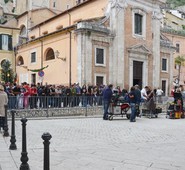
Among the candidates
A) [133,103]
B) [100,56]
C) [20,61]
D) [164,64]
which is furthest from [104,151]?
[20,61]

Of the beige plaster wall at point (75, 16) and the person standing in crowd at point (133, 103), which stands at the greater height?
the beige plaster wall at point (75, 16)

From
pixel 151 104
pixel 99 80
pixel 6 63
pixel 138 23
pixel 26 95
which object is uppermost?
pixel 138 23

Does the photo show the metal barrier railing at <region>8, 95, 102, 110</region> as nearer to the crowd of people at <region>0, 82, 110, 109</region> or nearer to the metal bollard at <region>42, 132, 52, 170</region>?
the crowd of people at <region>0, 82, 110, 109</region>

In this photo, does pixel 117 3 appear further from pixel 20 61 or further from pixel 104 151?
pixel 104 151

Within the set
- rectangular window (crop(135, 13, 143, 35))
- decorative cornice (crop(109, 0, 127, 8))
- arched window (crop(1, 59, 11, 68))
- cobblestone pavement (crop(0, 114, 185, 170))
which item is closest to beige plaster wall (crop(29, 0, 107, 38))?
decorative cornice (crop(109, 0, 127, 8))

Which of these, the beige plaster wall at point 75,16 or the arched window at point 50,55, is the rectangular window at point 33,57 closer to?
the arched window at point 50,55

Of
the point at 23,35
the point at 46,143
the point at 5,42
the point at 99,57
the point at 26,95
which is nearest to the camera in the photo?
the point at 46,143

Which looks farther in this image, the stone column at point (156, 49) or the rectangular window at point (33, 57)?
the rectangular window at point (33, 57)

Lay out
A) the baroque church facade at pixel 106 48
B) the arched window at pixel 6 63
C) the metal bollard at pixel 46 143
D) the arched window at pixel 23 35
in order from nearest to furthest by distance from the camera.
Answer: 1. the metal bollard at pixel 46 143
2. the baroque church facade at pixel 106 48
3. the arched window at pixel 6 63
4. the arched window at pixel 23 35

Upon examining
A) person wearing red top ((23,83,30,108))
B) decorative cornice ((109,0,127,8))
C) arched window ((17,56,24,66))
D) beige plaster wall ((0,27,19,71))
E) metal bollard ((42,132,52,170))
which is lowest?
metal bollard ((42,132,52,170))

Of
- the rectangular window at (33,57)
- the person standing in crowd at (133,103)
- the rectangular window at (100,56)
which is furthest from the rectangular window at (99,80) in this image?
the person standing in crowd at (133,103)

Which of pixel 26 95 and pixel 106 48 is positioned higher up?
pixel 106 48

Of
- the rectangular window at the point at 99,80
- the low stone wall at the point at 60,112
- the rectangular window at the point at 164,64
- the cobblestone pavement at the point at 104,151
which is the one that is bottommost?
the cobblestone pavement at the point at 104,151

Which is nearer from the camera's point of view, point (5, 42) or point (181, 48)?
point (5, 42)
